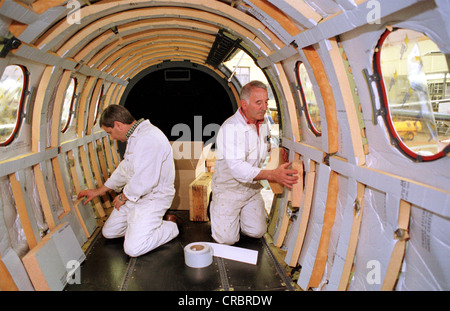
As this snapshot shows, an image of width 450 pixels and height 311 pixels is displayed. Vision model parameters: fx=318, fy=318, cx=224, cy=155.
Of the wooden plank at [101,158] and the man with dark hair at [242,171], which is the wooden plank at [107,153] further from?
the man with dark hair at [242,171]

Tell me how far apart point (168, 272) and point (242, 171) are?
4.48 ft

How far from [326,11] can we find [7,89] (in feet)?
9.42

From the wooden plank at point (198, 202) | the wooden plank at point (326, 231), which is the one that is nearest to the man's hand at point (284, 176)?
the wooden plank at point (326, 231)

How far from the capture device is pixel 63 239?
3469 mm

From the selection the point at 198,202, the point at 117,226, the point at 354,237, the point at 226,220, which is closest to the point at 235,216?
the point at 226,220

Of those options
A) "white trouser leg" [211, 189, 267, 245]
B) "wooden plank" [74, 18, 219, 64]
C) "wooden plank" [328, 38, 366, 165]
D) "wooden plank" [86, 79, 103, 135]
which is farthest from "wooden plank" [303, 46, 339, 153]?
"wooden plank" [86, 79, 103, 135]

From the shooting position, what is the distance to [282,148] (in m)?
4.29

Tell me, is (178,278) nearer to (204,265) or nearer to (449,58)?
(204,265)

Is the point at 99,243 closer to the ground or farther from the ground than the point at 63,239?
closer to the ground

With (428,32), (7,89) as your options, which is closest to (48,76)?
(7,89)

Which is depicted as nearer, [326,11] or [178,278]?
[326,11]

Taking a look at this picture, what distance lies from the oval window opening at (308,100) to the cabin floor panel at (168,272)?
1.62 m

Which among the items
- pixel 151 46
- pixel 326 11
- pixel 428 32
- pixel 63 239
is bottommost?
pixel 63 239

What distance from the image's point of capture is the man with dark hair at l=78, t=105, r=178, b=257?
3820 millimetres
